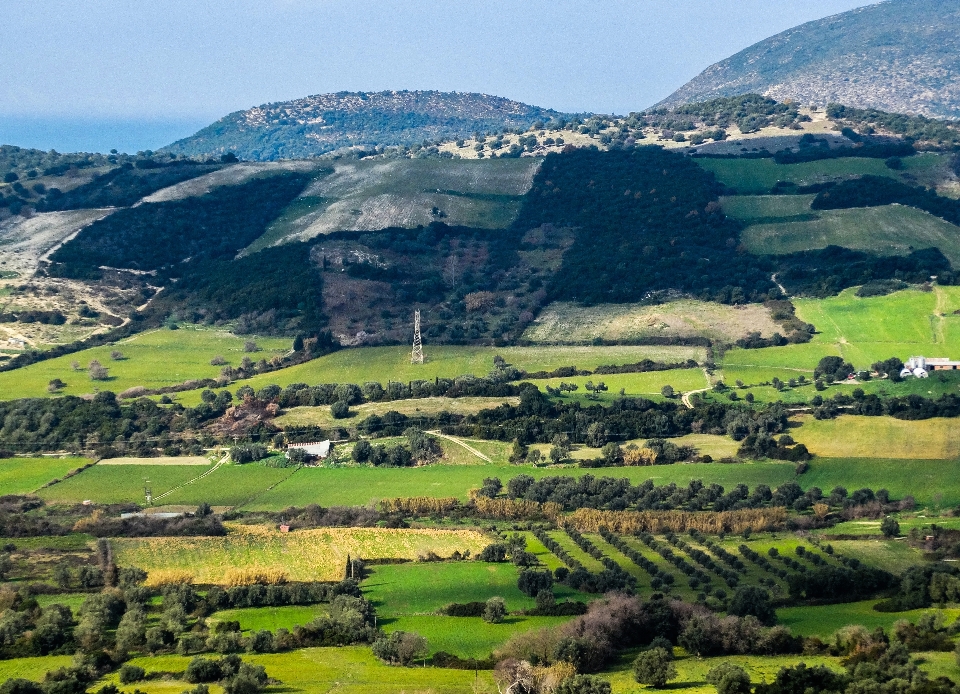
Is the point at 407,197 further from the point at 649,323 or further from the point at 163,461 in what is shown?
the point at 163,461

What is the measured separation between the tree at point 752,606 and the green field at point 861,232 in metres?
90.1

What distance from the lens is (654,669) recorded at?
49.5 meters

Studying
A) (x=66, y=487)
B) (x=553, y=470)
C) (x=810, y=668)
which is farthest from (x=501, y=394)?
(x=810, y=668)

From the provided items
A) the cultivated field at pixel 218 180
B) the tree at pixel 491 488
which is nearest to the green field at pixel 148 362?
the tree at pixel 491 488

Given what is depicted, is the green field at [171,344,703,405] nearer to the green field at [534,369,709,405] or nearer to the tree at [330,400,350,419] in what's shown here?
the green field at [534,369,709,405]

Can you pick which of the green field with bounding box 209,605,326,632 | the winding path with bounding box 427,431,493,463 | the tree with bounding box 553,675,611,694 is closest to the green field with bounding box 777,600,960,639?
the tree with bounding box 553,675,611,694

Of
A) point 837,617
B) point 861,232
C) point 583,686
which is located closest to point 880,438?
point 837,617

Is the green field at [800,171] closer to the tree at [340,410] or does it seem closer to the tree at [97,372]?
the tree at [340,410]

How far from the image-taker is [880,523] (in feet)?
242

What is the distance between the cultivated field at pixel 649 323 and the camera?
120625 millimetres

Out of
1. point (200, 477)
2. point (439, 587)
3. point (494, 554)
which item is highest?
point (200, 477)

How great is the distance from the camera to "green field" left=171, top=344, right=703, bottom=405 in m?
111

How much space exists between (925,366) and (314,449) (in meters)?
46.2

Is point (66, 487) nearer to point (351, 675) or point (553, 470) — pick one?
point (553, 470)
